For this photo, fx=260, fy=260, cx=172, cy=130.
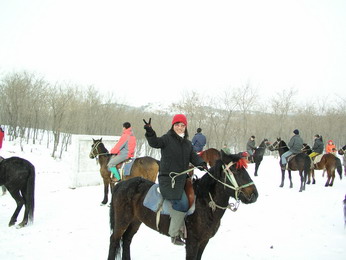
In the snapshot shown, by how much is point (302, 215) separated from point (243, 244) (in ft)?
10.0

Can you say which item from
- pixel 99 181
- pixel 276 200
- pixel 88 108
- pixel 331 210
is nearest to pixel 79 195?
pixel 99 181

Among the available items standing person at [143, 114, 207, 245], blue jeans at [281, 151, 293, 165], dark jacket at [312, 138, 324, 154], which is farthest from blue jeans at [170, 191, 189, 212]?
dark jacket at [312, 138, 324, 154]

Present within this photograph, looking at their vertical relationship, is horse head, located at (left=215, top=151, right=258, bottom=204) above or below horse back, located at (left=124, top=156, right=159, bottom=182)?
above

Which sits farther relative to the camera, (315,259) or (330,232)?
(330,232)

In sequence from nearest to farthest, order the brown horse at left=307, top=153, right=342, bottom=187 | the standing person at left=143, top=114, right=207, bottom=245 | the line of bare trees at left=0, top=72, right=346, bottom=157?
the standing person at left=143, top=114, right=207, bottom=245
the brown horse at left=307, top=153, right=342, bottom=187
the line of bare trees at left=0, top=72, right=346, bottom=157

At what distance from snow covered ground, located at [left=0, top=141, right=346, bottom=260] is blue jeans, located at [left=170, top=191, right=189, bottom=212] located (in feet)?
5.65

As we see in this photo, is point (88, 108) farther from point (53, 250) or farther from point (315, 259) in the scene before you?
point (315, 259)

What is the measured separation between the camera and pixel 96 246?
4.94 m

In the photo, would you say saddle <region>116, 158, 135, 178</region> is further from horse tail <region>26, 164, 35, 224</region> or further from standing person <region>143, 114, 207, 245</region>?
standing person <region>143, 114, 207, 245</region>

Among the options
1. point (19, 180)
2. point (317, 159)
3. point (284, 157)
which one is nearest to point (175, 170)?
point (19, 180)

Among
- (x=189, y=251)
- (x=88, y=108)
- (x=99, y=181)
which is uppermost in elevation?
(x=88, y=108)

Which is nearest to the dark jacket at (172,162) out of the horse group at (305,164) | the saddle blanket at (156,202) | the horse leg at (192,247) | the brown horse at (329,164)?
the saddle blanket at (156,202)

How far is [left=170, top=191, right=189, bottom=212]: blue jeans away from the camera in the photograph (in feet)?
10.9

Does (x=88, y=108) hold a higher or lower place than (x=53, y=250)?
higher
